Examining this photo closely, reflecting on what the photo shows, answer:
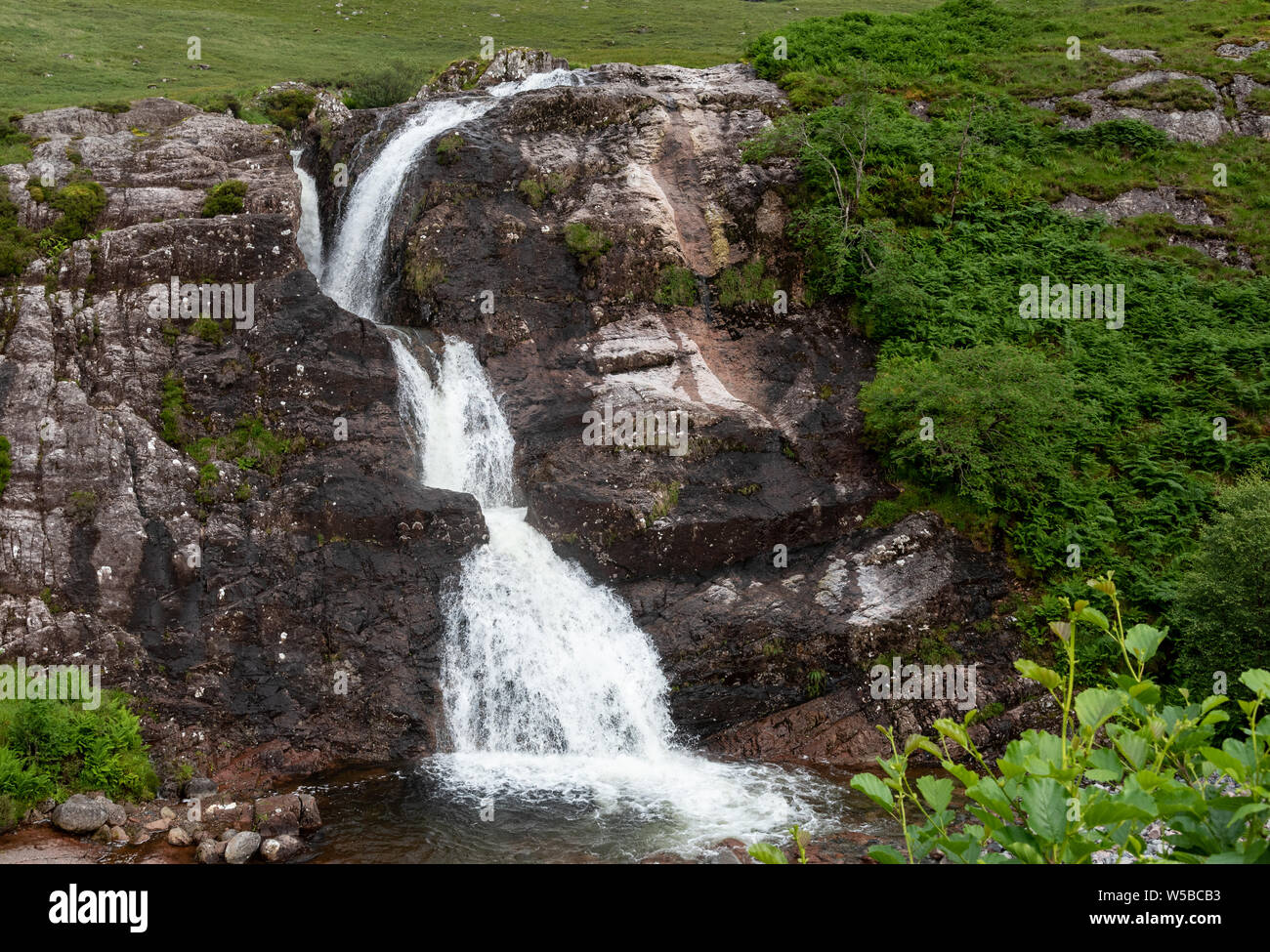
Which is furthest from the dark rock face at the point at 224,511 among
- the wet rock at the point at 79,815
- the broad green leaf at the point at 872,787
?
the broad green leaf at the point at 872,787

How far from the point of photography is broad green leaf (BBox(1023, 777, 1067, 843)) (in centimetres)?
186

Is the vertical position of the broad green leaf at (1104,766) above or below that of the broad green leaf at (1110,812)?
below

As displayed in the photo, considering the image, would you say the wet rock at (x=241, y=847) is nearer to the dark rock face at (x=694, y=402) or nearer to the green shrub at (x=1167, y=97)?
the dark rock face at (x=694, y=402)

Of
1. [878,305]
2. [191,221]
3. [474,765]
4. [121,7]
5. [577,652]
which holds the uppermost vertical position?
[121,7]

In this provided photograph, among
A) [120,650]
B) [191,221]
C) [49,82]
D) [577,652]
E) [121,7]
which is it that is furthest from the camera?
[121,7]

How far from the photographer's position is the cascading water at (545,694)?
15508 millimetres

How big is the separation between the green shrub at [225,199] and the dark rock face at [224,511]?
1.17 meters

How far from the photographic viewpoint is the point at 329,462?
19.8 meters

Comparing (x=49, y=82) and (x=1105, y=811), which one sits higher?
(x=49, y=82)

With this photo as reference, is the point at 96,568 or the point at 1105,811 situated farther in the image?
the point at 96,568
